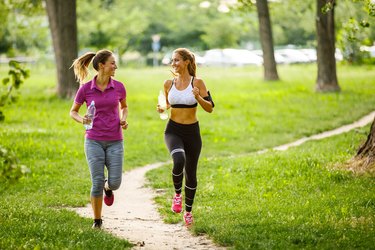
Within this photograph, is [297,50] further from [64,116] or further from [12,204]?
[12,204]

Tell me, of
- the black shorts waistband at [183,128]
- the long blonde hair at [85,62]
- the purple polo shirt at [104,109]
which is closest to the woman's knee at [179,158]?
the black shorts waistband at [183,128]

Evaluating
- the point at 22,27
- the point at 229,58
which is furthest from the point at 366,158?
the point at 229,58

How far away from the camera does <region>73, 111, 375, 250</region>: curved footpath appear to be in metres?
8.84

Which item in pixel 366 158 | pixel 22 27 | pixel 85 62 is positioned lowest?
pixel 366 158

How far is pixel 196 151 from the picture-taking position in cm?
969

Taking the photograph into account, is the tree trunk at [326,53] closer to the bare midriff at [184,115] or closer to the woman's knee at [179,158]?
the bare midriff at [184,115]

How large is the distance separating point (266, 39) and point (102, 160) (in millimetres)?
28528

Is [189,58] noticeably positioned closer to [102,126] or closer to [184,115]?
[184,115]

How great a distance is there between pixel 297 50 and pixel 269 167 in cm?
5908

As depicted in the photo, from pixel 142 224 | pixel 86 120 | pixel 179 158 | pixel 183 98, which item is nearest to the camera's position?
pixel 86 120

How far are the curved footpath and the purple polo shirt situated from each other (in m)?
1.27

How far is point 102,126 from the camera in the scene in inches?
365

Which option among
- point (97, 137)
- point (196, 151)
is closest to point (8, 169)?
point (97, 137)

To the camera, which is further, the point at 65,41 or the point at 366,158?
the point at 65,41
